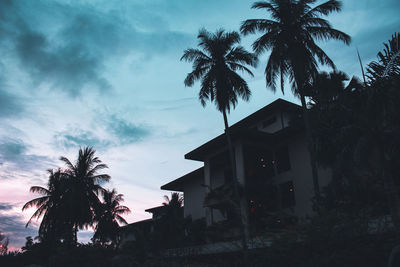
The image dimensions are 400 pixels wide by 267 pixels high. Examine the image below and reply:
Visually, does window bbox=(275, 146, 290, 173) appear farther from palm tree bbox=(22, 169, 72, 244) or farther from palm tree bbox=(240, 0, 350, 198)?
palm tree bbox=(22, 169, 72, 244)

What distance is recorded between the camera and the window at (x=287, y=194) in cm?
2231

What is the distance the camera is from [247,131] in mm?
22453

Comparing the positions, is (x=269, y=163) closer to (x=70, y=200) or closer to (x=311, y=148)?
(x=311, y=148)

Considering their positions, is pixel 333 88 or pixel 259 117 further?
pixel 259 117

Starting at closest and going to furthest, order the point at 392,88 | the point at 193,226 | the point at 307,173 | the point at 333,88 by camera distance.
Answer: the point at 392,88
the point at 333,88
the point at 307,173
the point at 193,226

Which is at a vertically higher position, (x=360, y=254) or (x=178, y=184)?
(x=178, y=184)

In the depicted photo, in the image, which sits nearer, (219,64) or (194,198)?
(219,64)

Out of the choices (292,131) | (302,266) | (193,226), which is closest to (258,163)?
(292,131)

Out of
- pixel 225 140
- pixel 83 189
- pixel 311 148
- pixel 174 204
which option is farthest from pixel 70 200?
pixel 311 148

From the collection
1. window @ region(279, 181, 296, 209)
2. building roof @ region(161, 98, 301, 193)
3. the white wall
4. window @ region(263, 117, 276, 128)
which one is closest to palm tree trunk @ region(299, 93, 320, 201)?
building roof @ region(161, 98, 301, 193)

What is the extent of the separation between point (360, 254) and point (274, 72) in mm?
14757

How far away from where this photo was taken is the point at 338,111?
45.3 ft

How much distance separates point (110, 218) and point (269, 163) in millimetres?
29119

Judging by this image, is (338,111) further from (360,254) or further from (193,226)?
(193,226)
